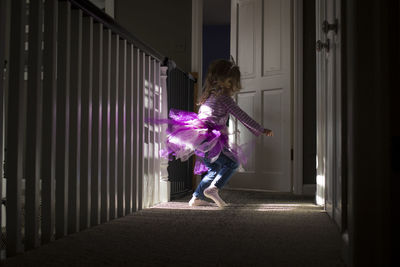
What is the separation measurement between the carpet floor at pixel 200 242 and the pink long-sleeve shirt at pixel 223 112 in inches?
27.5

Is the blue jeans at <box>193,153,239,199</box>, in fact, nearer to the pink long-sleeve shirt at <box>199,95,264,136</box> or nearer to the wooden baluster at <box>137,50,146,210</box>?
the pink long-sleeve shirt at <box>199,95,264,136</box>

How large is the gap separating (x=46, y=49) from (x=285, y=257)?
1030mm

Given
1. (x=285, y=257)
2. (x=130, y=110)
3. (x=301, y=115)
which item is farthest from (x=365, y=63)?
(x=301, y=115)

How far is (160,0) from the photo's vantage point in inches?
178

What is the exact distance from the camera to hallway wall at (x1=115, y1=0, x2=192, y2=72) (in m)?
4.42

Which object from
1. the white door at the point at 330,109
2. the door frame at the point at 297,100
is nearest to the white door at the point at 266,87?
the door frame at the point at 297,100

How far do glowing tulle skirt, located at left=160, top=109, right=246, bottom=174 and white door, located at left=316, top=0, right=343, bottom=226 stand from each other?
22.3 inches

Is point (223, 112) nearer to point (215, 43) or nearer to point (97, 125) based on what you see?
point (97, 125)

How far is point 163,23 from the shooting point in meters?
4.51

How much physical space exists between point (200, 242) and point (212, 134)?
1.30 meters

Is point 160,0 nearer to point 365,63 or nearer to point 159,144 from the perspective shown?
point 159,144

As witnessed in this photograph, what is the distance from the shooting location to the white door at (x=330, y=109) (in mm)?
1808

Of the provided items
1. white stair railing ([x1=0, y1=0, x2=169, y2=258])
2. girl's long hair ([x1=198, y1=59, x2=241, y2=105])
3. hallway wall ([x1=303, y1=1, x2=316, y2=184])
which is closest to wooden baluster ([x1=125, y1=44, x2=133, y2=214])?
white stair railing ([x1=0, y1=0, x2=169, y2=258])

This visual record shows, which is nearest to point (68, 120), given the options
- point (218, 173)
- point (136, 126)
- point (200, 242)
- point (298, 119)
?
point (200, 242)
